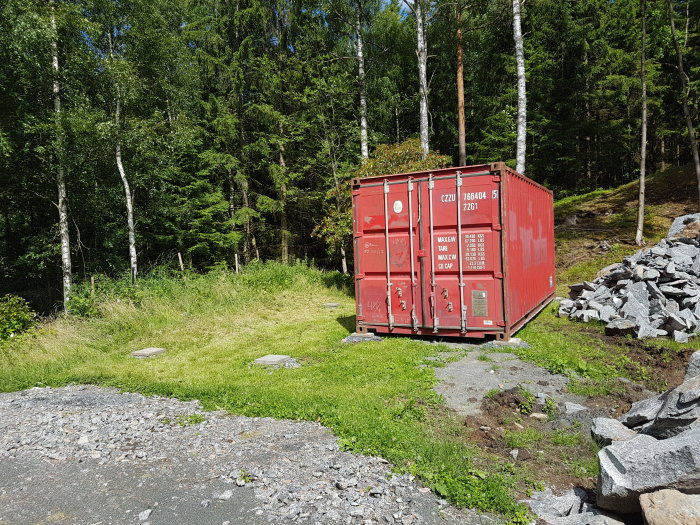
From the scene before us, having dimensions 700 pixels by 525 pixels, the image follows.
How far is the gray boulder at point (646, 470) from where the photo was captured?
2387mm

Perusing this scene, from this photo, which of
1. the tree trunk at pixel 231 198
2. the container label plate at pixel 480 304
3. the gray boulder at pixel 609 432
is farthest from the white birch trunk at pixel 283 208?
the gray boulder at pixel 609 432

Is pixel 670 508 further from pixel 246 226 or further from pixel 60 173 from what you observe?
pixel 246 226

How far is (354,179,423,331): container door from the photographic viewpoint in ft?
26.1

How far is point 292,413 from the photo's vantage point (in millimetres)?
4770

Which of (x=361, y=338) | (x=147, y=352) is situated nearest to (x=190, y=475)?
(x=361, y=338)

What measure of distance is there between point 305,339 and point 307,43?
60.2 feet

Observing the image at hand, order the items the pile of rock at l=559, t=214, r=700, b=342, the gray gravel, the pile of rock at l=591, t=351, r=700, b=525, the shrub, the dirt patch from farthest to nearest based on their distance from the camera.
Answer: the shrub < the pile of rock at l=559, t=214, r=700, b=342 < the dirt patch < the gray gravel < the pile of rock at l=591, t=351, r=700, b=525

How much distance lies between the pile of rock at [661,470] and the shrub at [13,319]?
38.1ft

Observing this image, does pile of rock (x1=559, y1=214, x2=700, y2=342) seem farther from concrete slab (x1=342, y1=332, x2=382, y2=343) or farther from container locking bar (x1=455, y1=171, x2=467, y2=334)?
concrete slab (x1=342, y1=332, x2=382, y2=343)

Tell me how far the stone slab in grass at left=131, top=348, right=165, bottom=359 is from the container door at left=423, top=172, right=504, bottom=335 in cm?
548

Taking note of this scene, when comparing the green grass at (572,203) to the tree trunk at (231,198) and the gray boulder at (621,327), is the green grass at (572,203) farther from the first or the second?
the tree trunk at (231,198)

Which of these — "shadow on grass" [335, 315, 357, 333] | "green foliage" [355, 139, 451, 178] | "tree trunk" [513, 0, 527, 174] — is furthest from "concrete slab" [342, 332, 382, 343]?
"tree trunk" [513, 0, 527, 174]

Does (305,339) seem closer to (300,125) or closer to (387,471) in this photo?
(387,471)

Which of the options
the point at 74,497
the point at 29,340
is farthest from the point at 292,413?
the point at 29,340
